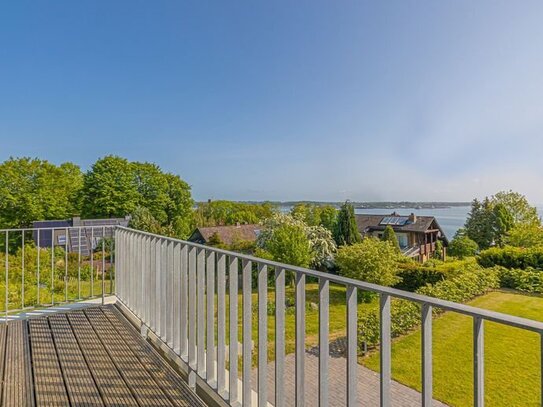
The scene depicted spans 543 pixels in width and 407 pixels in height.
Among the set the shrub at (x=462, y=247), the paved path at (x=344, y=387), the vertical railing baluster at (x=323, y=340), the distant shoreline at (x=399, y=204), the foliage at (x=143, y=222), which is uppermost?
the distant shoreline at (x=399, y=204)

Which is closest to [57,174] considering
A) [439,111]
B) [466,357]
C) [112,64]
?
[112,64]

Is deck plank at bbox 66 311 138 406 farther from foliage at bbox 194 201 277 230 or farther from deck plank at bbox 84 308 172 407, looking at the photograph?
foliage at bbox 194 201 277 230

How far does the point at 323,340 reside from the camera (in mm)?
1178

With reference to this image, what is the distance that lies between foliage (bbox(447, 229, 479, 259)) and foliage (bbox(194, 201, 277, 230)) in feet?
42.4

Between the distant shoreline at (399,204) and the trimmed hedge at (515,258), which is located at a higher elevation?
the distant shoreline at (399,204)

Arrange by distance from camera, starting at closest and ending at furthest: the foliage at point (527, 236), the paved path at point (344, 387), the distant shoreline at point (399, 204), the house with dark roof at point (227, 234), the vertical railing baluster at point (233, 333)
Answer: the paved path at point (344, 387) < the vertical railing baluster at point (233, 333) < the foliage at point (527, 236) < the house with dark roof at point (227, 234) < the distant shoreline at point (399, 204)

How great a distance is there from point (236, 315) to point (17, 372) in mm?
1474

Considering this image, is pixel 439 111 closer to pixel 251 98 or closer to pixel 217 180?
pixel 251 98

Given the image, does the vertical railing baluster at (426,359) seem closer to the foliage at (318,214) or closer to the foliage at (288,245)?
the foliage at (288,245)

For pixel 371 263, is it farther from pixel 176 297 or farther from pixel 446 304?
pixel 446 304

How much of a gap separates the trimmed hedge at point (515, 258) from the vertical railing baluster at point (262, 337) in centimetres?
1447

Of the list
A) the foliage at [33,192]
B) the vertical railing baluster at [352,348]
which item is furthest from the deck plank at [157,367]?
the foliage at [33,192]

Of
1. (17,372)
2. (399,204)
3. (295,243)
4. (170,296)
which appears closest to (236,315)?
(170,296)

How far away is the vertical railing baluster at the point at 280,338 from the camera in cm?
135
